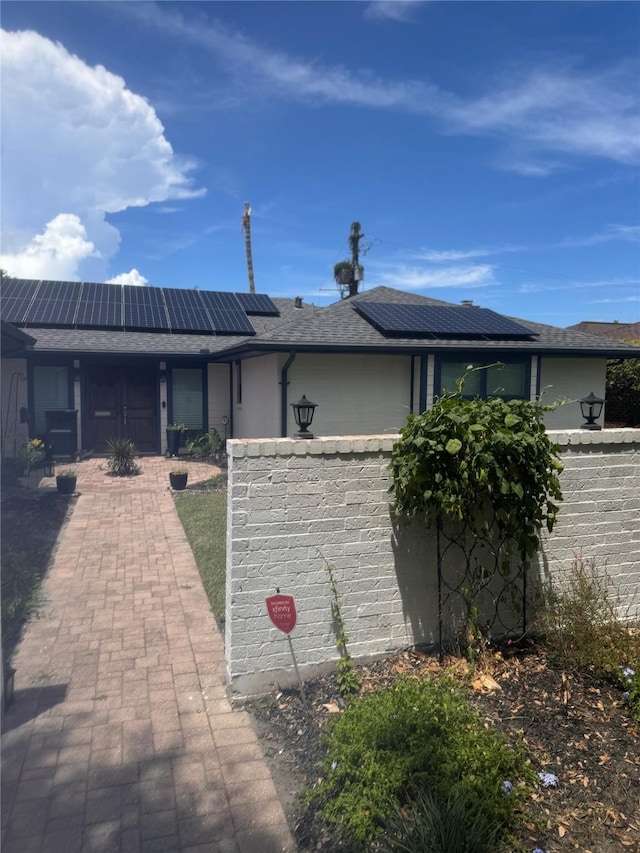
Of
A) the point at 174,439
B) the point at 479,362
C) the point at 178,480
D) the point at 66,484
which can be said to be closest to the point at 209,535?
the point at 178,480

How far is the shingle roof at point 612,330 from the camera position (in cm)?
2855

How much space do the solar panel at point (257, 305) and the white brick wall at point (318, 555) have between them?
14.2m

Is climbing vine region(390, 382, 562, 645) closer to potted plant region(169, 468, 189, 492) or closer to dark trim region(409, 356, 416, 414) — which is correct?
potted plant region(169, 468, 189, 492)

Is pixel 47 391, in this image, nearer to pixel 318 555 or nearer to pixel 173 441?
pixel 173 441

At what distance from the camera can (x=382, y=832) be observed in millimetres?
2232

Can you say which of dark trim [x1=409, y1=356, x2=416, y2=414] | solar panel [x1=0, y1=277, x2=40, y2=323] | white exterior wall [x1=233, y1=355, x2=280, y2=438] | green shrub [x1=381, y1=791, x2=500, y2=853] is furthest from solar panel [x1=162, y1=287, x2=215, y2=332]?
green shrub [x1=381, y1=791, x2=500, y2=853]

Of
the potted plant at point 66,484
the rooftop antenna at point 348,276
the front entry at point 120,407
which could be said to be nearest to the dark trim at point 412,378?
the front entry at point 120,407

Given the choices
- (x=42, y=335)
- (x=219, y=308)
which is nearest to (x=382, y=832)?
(x=42, y=335)

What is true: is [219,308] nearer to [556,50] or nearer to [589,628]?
[556,50]

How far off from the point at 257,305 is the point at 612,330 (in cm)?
2280

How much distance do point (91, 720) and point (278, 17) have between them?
20.8ft

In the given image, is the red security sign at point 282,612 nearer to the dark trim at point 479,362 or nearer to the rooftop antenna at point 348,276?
the dark trim at point 479,362

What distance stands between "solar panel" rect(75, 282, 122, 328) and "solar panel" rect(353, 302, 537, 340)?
6646 mm

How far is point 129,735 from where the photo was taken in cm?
308
